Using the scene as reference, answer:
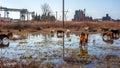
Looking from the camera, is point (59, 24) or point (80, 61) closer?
point (80, 61)

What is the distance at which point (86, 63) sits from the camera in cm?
1612

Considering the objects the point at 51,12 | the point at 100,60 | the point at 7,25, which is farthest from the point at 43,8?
the point at 100,60

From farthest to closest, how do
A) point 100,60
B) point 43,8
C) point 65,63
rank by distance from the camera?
1. point 43,8
2. point 100,60
3. point 65,63

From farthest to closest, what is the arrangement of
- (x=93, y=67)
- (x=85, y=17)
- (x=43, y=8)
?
(x=85, y=17), (x=43, y=8), (x=93, y=67)

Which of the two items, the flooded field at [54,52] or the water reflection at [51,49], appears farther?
the water reflection at [51,49]

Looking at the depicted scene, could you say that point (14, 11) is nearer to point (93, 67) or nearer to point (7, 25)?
point (7, 25)

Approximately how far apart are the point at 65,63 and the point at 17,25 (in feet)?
161

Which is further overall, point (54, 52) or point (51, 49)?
point (51, 49)

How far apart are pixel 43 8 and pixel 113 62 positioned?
83693 mm

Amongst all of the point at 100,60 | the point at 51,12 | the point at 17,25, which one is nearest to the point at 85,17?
the point at 51,12

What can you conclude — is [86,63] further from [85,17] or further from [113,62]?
[85,17]

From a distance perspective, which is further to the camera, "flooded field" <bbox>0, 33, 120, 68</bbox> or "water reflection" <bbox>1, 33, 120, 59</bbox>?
"water reflection" <bbox>1, 33, 120, 59</bbox>

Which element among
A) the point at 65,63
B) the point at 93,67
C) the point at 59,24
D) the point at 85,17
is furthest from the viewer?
the point at 85,17

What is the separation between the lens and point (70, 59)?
16.9 meters
